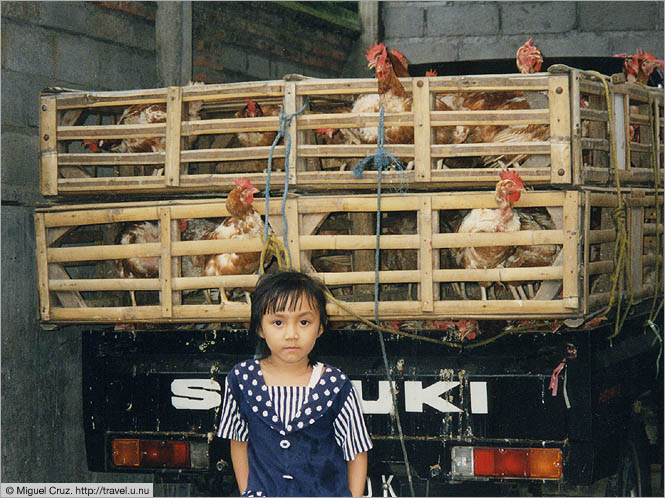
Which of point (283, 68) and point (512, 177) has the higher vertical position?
point (283, 68)

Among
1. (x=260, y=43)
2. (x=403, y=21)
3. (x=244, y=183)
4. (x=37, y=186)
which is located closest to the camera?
(x=244, y=183)

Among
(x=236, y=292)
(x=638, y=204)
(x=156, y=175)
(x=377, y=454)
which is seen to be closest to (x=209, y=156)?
(x=156, y=175)

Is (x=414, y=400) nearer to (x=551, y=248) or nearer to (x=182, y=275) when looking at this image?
(x=551, y=248)

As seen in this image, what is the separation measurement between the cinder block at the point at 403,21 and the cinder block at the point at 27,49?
12.4 feet

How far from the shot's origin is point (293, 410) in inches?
126

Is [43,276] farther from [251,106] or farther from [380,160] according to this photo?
[380,160]

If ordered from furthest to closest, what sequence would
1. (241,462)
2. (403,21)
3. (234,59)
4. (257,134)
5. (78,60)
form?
(403,21), (234,59), (78,60), (257,134), (241,462)

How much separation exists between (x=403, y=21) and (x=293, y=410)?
5763 millimetres

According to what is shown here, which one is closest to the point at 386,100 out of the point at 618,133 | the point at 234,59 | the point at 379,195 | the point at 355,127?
the point at 355,127

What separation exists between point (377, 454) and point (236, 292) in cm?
97

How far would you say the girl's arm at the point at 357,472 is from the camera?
10.7ft

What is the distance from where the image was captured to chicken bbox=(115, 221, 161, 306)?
4246mm

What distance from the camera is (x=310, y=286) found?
→ 325cm

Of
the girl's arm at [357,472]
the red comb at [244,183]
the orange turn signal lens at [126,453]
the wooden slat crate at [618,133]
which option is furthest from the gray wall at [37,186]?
the wooden slat crate at [618,133]
